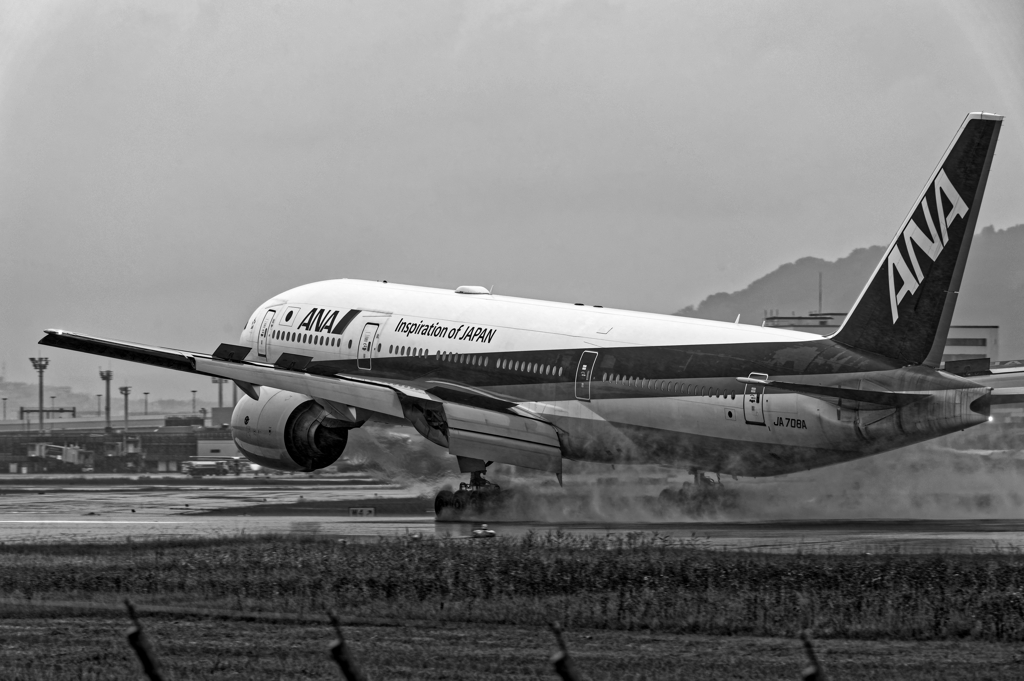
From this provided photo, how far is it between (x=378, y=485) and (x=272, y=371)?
2315cm

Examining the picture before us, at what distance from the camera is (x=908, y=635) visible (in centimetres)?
1698

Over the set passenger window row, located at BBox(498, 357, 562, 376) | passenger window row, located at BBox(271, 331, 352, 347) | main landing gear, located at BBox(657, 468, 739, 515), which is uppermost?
passenger window row, located at BBox(271, 331, 352, 347)

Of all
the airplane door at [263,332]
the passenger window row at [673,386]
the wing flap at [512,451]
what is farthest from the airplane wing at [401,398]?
the airplane door at [263,332]

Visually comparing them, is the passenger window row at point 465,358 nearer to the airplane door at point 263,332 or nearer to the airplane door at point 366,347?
the airplane door at point 366,347

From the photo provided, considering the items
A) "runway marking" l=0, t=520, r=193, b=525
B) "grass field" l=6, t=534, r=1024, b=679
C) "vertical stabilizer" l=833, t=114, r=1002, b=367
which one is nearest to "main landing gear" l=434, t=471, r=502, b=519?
"runway marking" l=0, t=520, r=193, b=525

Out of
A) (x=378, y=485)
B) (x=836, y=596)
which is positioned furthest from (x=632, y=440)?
(x=378, y=485)

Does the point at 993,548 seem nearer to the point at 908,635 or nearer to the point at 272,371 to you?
the point at 908,635

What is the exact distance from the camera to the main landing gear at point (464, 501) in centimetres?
3359

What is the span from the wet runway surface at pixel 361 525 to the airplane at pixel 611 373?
1.79 m

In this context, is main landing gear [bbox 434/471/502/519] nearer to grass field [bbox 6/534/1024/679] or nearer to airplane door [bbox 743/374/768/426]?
airplane door [bbox 743/374/768/426]

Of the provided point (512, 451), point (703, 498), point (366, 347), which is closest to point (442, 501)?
point (512, 451)

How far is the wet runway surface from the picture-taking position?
82.4ft

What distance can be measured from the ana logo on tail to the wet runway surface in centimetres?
482

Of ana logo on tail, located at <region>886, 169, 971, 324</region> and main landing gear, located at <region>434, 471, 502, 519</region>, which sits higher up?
ana logo on tail, located at <region>886, 169, 971, 324</region>
